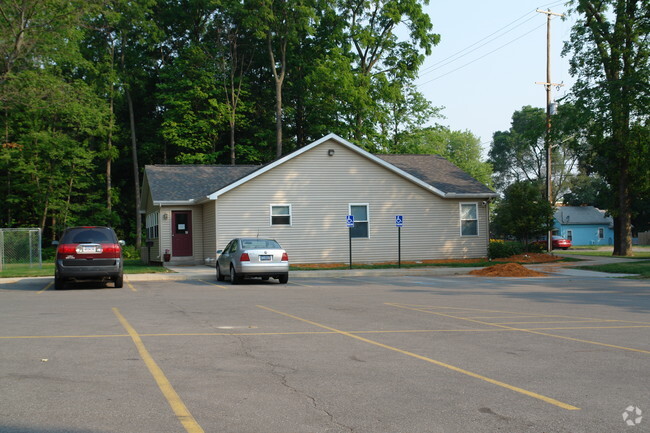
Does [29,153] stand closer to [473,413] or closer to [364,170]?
[364,170]

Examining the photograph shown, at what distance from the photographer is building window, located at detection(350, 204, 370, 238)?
31016mm

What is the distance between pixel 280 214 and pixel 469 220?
1021 cm

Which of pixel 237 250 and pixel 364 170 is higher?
pixel 364 170

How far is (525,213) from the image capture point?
3219 cm

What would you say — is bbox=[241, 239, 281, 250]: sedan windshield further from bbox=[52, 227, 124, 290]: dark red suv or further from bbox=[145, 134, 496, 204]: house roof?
bbox=[145, 134, 496, 204]: house roof

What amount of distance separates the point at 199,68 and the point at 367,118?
13987 mm

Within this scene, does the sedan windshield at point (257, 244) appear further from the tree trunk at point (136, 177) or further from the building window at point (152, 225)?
the tree trunk at point (136, 177)

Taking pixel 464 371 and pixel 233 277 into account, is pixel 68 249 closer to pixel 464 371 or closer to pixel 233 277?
pixel 233 277

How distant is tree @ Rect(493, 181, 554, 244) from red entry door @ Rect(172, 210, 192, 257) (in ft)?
53.1

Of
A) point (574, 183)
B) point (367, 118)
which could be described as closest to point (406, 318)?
point (367, 118)

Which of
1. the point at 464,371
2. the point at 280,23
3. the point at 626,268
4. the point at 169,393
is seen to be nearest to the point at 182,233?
the point at 626,268

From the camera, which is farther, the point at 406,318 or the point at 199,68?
the point at 199,68

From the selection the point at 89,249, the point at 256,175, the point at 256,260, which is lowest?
the point at 256,260

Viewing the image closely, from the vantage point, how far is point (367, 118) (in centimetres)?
4847
